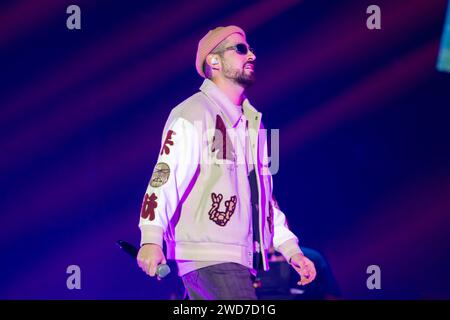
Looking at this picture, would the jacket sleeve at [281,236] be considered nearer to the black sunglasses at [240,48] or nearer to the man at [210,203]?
the man at [210,203]

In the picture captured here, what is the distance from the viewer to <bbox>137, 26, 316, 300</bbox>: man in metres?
3.30

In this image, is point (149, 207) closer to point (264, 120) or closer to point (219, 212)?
point (219, 212)

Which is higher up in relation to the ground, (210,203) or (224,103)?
(224,103)

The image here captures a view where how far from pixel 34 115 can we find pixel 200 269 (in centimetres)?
304

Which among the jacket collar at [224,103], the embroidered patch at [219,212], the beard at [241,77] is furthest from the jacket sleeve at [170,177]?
the beard at [241,77]

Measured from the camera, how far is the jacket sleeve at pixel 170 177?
3.28 m

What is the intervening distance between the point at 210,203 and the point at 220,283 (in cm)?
37

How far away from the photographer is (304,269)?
12.0ft

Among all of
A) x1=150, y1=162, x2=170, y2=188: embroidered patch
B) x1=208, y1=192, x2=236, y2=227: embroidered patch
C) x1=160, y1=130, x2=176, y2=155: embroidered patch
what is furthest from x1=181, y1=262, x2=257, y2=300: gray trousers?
x1=160, y1=130, x2=176, y2=155: embroidered patch

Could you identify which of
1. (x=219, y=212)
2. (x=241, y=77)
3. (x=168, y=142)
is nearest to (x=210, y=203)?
(x=219, y=212)

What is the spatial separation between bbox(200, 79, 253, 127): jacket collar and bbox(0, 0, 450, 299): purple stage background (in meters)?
2.36

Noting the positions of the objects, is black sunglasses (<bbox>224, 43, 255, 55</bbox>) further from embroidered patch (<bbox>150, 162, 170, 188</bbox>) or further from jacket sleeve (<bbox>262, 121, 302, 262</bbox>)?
embroidered patch (<bbox>150, 162, 170, 188</bbox>)

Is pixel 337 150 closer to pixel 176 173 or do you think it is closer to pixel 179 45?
pixel 179 45

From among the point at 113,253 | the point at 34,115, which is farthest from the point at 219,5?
the point at 113,253
